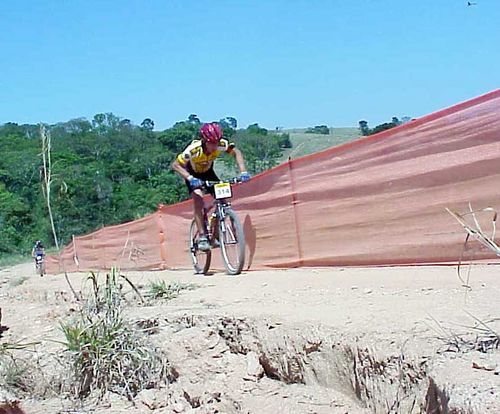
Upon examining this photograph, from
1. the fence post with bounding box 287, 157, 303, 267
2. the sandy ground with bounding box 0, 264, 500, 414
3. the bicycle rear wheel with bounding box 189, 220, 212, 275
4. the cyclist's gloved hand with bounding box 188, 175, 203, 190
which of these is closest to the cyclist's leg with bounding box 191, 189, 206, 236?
the cyclist's gloved hand with bounding box 188, 175, 203, 190


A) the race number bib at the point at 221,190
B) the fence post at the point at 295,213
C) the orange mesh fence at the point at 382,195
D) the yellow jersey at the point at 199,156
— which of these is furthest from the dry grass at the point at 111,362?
the yellow jersey at the point at 199,156

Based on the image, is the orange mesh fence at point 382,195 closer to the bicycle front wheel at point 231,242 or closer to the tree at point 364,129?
the bicycle front wheel at point 231,242

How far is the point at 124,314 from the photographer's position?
4.82m

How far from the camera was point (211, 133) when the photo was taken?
703cm

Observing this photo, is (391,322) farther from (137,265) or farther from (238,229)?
(137,265)

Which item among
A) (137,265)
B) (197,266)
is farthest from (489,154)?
(137,265)

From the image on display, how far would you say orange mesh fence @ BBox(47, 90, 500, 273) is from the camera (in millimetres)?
5246

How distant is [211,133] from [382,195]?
75.9 inches

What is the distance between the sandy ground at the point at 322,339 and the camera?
2922mm

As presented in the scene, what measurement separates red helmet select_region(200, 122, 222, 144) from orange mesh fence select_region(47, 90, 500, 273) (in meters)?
0.78

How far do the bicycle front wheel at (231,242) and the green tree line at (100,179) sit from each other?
17384 millimetres

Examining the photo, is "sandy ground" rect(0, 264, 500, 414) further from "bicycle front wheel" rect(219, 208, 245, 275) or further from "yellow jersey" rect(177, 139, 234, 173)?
"yellow jersey" rect(177, 139, 234, 173)

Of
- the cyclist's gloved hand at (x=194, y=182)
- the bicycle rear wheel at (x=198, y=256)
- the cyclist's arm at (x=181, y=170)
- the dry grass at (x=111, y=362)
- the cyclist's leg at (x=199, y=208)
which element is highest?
the cyclist's arm at (x=181, y=170)

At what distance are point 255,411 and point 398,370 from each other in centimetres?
95
